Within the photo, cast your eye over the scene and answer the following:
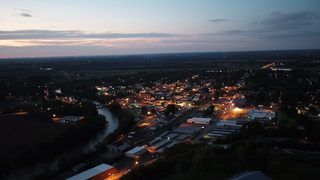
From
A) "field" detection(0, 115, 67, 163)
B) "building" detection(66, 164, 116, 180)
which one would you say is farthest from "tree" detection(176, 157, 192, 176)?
"field" detection(0, 115, 67, 163)

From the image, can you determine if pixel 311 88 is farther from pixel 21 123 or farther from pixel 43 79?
pixel 43 79


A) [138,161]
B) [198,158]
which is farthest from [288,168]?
[138,161]

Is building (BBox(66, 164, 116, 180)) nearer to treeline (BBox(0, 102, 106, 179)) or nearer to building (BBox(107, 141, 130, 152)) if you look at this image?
building (BBox(107, 141, 130, 152))

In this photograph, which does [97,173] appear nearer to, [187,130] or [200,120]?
[187,130]

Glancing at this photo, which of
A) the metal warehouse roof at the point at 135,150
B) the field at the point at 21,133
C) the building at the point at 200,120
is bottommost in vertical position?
the field at the point at 21,133

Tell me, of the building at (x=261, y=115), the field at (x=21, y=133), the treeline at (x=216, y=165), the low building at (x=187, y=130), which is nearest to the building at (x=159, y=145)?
the low building at (x=187, y=130)

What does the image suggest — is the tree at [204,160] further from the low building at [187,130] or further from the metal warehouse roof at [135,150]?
the low building at [187,130]
